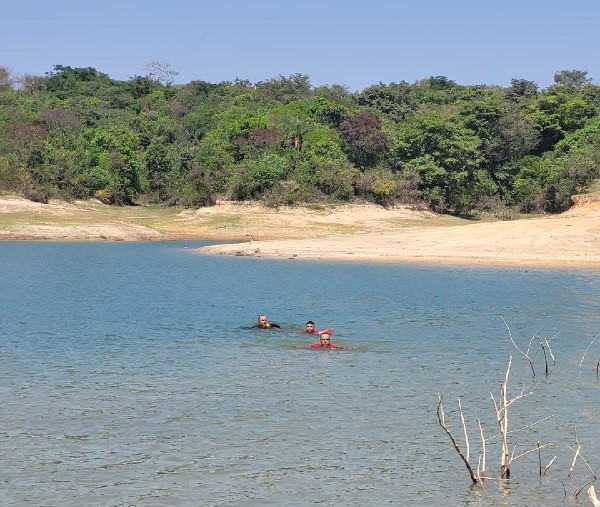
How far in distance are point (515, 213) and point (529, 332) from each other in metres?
59.5

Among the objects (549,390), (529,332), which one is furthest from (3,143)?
(549,390)

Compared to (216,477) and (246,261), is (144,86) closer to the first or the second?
(246,261)

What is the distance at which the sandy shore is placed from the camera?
6088cm

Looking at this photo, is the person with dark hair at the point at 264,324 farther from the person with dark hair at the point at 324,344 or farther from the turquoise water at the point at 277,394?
the person with dark hair at the point at 324,344

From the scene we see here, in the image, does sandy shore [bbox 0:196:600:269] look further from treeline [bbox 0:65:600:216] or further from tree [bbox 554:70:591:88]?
tree [bbox 554:70:591:88]

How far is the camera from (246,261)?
61.7m

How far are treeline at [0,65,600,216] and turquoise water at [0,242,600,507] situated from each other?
134 ft

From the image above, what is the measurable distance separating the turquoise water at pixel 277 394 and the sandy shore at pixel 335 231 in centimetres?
1294

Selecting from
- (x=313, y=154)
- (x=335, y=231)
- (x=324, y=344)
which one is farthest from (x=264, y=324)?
(x=313, y=154)

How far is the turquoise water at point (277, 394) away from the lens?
1686 cm

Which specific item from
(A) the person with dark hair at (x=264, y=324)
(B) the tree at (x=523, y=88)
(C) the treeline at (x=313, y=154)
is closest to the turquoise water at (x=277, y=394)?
(A) the person with dark hair at (x=264, y=324)

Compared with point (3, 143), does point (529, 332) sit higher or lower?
lower

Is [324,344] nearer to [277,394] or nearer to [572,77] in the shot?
[277,394]

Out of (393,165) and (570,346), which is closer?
(570,346)
